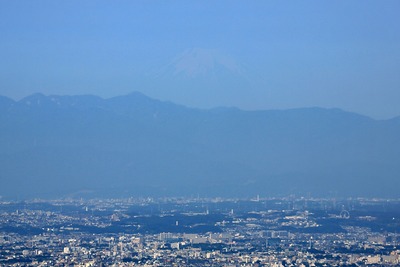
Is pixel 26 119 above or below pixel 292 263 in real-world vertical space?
above

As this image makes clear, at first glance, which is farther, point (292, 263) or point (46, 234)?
point (46, 234)

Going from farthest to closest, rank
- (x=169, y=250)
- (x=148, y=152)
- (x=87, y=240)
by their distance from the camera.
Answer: (x=148, y=152)
(x=87, y=240)
(x=169, y=250)

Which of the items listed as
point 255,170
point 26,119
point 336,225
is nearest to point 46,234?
point 336,225

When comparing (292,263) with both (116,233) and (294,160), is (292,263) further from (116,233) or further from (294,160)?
(294,160)

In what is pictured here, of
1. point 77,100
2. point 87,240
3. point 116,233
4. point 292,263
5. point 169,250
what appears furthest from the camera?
point 77,100

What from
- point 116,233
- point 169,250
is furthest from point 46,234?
point 169,250

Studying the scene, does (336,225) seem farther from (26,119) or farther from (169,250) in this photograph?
(26,119)
